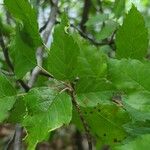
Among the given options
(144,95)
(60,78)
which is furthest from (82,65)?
(144,95)

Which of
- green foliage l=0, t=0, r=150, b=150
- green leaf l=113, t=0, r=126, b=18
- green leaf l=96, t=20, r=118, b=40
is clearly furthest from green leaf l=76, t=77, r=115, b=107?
green leaf l=96, t=20, r=118, b=40

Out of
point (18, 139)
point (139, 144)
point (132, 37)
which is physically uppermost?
point (132, 37)

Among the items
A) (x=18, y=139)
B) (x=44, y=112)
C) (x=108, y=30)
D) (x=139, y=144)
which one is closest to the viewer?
(x=139, y=144)

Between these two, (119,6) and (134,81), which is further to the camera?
(119,6)

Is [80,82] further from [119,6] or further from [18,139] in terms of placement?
[119,6]

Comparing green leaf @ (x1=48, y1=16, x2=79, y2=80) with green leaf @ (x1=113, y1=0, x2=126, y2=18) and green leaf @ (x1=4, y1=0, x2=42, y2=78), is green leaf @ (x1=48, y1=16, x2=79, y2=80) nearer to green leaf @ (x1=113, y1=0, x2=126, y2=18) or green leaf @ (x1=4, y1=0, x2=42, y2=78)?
green leaf @ (x1=4, y1=0, x2=42, y2=78)

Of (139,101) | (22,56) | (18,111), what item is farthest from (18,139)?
(139,101)

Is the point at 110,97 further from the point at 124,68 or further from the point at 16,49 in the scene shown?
the point at 16,49
